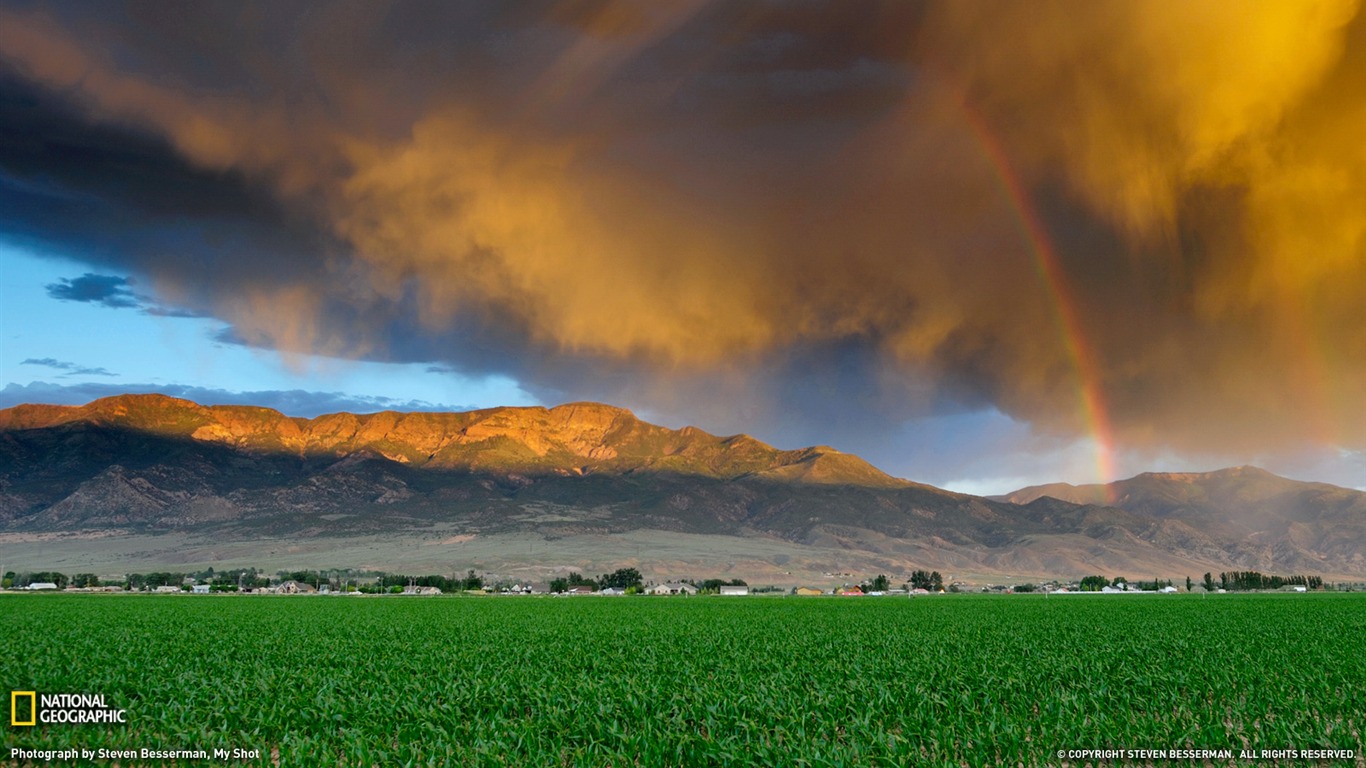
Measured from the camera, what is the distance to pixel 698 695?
2358 cm

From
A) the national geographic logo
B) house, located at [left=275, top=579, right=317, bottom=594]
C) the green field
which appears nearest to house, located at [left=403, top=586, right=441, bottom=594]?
house, located at [left=275, top=579, right=317, bottom=594]

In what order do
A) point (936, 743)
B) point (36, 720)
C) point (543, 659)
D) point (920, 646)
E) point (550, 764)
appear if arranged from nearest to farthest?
point (550, 764) < point (936, 743) < point (36, 720) < point (543, 659) < point (920, 646)

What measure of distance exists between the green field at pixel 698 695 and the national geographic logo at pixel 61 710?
1.57 feet

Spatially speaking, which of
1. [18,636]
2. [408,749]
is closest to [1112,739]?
[408,749]

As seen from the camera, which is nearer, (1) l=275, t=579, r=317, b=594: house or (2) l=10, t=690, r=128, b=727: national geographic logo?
(2) l=10, t=690, r=128, b=727: national geographic logo

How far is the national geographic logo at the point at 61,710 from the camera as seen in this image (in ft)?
70.3

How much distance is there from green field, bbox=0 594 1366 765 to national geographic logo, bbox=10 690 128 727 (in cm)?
48

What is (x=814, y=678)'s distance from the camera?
28328 mm

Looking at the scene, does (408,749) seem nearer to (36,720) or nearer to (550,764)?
(550,764)

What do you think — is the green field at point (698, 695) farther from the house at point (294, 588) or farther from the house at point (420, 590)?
the house at point (294, 588)

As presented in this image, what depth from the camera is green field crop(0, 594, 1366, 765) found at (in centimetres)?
1855

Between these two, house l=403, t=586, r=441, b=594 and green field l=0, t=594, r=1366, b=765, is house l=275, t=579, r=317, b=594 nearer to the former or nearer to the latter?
house l=403, t=586, r=441, b=594

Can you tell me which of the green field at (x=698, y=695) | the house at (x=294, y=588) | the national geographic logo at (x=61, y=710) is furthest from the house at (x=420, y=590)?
the national geographic logo at (x=61, y=710)

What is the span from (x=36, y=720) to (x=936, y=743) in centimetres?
2229
